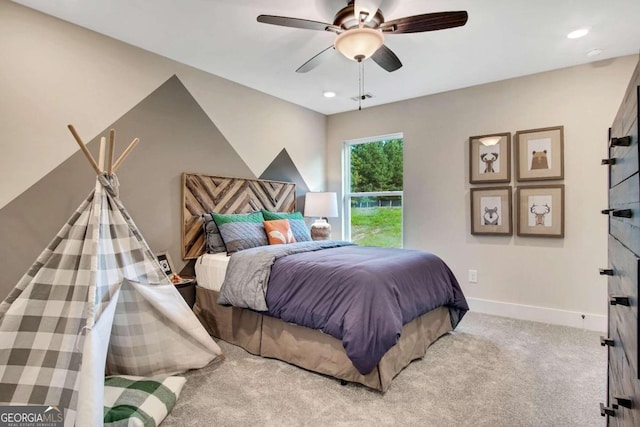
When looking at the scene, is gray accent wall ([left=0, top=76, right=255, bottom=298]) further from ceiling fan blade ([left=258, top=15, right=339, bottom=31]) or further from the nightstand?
ceiling fan blade ([left=258, top=15, right=339, bottom=31])

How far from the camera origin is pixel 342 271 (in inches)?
85.8

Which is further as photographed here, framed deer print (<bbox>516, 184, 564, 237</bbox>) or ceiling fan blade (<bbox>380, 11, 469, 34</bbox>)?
framed deer print (<bbox>516, 184, 564, 237</bbox>)

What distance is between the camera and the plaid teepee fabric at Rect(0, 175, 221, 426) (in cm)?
155

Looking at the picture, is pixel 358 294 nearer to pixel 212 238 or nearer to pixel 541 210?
pixel 212 238

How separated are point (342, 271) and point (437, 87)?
2.63 m

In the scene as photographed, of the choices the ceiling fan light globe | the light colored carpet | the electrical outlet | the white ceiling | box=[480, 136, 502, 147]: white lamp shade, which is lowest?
the light colored carpet

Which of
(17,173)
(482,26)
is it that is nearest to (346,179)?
(482,26)

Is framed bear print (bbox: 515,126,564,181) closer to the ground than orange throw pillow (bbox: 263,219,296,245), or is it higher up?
higher up

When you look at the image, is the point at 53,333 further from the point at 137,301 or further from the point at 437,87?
the point at 437,87

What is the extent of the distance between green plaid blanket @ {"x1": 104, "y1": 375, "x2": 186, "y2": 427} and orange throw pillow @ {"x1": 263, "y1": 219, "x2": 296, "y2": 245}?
1434 mm

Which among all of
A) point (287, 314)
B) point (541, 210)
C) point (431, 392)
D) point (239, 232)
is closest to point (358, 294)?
point (287, 314)

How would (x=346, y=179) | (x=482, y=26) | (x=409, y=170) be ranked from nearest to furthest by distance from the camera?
1. (x=482, y=26)
2. (x=409, y=170)
3. (x=346, y=179)

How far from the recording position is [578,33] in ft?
8.39

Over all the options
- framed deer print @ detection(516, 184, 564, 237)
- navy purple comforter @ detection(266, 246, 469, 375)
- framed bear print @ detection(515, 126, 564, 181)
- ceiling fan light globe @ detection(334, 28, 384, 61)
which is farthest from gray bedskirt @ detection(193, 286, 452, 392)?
ceiling fan light globe @ detection(334, 28, 384, 61)
